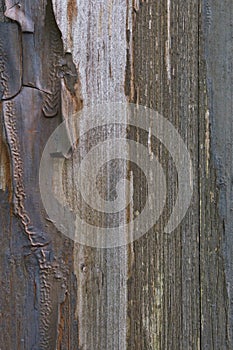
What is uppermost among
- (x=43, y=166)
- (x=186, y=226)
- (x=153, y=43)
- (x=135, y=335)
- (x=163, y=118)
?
(x=153, y=43)

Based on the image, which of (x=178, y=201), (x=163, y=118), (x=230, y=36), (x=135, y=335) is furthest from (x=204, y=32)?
(x=135, y=335)

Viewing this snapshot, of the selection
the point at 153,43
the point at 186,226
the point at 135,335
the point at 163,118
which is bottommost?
the point at 135,335

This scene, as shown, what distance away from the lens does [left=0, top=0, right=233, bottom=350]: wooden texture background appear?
0.86m

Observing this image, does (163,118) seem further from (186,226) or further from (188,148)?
(186,226)

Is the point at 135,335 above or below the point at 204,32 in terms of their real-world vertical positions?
below

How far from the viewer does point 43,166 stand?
34.1 inches

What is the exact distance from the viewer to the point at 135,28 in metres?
0.90

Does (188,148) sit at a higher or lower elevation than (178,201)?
higher

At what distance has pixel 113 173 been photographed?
2.93 ft

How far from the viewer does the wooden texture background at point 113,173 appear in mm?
857

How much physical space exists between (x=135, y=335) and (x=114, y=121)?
0.42 m

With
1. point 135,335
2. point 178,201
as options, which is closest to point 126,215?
point 178,201

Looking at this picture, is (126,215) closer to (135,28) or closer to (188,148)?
(188,148)

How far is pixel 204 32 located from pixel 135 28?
0.46 ft
